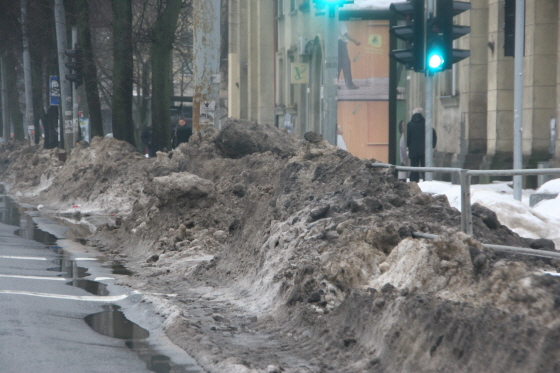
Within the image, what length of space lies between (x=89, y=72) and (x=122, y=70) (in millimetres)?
3841

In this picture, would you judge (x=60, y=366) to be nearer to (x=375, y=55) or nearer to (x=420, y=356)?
(x=420, y=356)

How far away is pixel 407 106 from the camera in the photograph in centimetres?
2288

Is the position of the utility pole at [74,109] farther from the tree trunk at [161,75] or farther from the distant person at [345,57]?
the distant person at [345,57]

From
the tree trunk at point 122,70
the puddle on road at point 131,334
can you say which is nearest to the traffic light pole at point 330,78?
the puddle on road at point 131,334

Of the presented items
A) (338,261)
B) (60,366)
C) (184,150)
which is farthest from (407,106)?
(60,366)

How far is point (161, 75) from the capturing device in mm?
22297

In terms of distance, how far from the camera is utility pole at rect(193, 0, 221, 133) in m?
15.6

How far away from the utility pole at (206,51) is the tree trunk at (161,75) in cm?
656

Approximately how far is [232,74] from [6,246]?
34.8 meters

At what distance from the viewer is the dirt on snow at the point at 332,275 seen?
4414mm

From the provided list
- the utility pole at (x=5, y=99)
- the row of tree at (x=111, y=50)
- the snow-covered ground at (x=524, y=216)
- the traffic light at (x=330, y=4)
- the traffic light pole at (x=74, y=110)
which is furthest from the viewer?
the utility pole at (x=5, y=99)

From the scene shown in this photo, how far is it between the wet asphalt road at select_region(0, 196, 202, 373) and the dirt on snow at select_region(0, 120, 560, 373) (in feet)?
1.23

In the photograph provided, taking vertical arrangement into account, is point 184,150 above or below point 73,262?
above

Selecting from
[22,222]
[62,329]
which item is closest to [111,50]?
[22,222]
